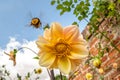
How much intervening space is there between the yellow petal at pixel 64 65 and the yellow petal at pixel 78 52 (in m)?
0.02

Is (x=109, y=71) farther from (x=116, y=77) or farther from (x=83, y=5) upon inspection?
(x=83, y=5)

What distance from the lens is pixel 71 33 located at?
39.9 inches

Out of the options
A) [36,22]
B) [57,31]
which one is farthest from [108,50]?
[57,31]

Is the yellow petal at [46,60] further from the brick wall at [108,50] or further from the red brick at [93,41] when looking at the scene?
the red brick at [93,41]

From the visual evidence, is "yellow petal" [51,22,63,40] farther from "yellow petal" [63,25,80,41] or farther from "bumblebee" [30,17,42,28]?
"bumblebee" [30,17,42,28]

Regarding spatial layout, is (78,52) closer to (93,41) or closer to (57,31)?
(57,31)

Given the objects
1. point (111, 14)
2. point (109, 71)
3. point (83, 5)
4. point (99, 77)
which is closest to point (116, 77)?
point (109, 71)

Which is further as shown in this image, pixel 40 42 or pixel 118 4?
pixel 118 4

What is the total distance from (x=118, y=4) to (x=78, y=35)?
226cm

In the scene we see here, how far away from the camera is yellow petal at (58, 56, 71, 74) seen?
1.00 m

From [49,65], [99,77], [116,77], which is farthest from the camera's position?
[99,77]

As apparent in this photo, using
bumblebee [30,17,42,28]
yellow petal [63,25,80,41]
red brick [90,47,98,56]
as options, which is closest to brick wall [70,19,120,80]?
red brick [90,47,98,56]

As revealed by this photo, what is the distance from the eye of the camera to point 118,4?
3215mm

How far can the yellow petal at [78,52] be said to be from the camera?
1.00m
